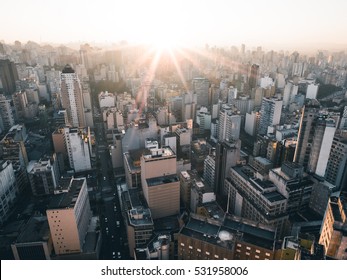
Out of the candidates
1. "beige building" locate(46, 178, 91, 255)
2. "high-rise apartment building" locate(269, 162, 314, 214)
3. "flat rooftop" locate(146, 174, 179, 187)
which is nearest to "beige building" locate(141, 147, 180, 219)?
"flat rooftop" locate(146, 174, 179, 187)

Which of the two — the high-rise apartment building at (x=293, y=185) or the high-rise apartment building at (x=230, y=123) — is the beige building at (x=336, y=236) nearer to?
the high-rise apartment building at (x=293, y=185)

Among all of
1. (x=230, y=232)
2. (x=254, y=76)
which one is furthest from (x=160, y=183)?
(x=254, y=76)

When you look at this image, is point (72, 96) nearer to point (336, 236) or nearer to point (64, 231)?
point (64, 231)

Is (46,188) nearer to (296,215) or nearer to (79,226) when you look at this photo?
(79,226)

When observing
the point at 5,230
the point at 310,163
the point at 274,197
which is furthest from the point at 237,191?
the point at 5,230

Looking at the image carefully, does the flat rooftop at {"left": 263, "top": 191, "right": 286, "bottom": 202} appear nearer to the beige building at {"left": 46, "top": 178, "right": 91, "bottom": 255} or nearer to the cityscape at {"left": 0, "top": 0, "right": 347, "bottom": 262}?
the cityscape at {"left": 0, "top": 0, "right": 347, "bottom": 262}

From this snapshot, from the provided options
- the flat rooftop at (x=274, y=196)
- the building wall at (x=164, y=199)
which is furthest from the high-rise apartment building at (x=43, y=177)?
the flat rooftop at (x=274, y=196)
